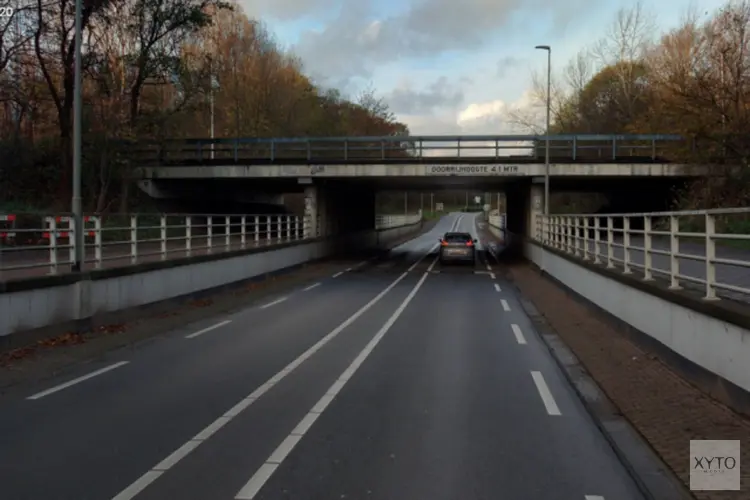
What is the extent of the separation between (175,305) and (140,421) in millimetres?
9956

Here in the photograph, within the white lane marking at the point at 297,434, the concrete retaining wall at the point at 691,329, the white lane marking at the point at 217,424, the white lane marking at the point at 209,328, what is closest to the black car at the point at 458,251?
the concrete retaining wall at the point at 691,329

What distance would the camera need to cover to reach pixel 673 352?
888 centimetres

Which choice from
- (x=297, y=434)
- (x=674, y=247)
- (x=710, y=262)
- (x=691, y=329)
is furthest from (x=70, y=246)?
(x=710, y=262)

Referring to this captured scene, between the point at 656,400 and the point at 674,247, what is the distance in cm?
302

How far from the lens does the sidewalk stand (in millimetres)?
5827

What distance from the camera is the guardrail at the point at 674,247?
809 centimetres

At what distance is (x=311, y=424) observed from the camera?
22.1ft

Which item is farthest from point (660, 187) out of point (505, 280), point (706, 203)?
point (505, 280)

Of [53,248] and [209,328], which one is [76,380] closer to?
[53,248]

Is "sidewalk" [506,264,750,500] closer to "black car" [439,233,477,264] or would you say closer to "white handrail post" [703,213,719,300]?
"white handrail post" [703,213,719,300]

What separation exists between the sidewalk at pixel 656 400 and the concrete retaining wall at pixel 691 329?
27 cm

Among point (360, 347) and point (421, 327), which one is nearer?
point (360, 347)

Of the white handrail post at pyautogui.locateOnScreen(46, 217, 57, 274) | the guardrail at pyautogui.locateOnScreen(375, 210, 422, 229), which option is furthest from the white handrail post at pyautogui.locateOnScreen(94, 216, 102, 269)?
the guardrail at pyautogui.locateOnScreen(375, 210, 422, 229)

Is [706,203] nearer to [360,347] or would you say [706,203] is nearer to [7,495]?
[360,347]
